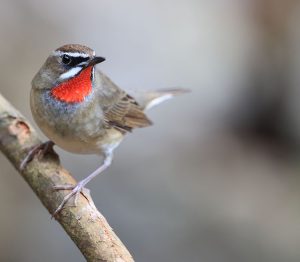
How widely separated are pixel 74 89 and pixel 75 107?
0.17 m

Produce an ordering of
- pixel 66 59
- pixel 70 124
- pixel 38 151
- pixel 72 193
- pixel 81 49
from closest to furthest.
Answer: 1. pixel 72 193
2. pixel 81 49
3. pixel 66 59
4. pixel 38 151
5. pixel 70 124

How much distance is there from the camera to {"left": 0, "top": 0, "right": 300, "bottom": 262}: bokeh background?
23.6ft

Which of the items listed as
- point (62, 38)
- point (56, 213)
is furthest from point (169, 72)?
point (56, 213)

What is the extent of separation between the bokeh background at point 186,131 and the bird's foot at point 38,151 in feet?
8.14

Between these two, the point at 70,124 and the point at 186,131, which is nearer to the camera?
the point at 70,124

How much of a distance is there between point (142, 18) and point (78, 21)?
105 centimetres

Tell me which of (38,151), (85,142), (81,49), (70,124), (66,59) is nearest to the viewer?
(81,49)

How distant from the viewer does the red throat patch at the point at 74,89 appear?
448 centimetres

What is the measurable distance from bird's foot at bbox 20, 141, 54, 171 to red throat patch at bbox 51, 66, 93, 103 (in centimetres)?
34

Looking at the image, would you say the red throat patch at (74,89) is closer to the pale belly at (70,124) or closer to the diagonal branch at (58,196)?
the pale belly at (70,124)

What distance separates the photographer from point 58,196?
4.03 meters

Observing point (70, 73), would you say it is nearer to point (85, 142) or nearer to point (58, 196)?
point (85, 142)

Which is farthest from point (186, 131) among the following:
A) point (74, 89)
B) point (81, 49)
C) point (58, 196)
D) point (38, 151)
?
point (58, 196)

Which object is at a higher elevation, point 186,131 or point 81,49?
point 81,49
